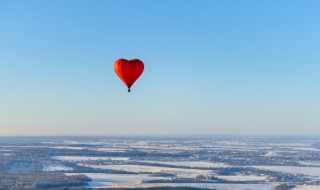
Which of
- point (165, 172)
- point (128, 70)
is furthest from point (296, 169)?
point (128, 70)

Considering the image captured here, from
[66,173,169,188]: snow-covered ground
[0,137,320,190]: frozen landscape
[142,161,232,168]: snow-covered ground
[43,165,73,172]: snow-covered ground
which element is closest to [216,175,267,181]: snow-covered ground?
[0,137,320,190]: frozen landscape

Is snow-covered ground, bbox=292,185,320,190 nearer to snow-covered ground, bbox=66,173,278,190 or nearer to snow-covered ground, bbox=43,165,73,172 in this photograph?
snow-covered ground, bbox=66,173,278,190

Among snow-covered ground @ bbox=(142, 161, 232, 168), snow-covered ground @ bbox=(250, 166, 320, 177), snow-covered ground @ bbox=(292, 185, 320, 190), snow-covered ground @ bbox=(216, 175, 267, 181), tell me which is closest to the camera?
snow-covered ground @ bbox=(292, 185, 320, 190)

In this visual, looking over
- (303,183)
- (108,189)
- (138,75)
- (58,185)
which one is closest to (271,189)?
(303,183)

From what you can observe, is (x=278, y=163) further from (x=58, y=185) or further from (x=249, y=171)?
(x=58, y=185)

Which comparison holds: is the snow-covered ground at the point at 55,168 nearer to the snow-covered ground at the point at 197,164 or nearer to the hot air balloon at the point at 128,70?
the snow-covered ground at the point at 197,164

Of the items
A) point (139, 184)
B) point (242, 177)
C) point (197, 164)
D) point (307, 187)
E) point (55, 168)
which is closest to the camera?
point (139, 184)

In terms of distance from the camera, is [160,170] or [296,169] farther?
[296,169]

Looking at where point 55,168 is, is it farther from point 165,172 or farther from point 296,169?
point 296,169
